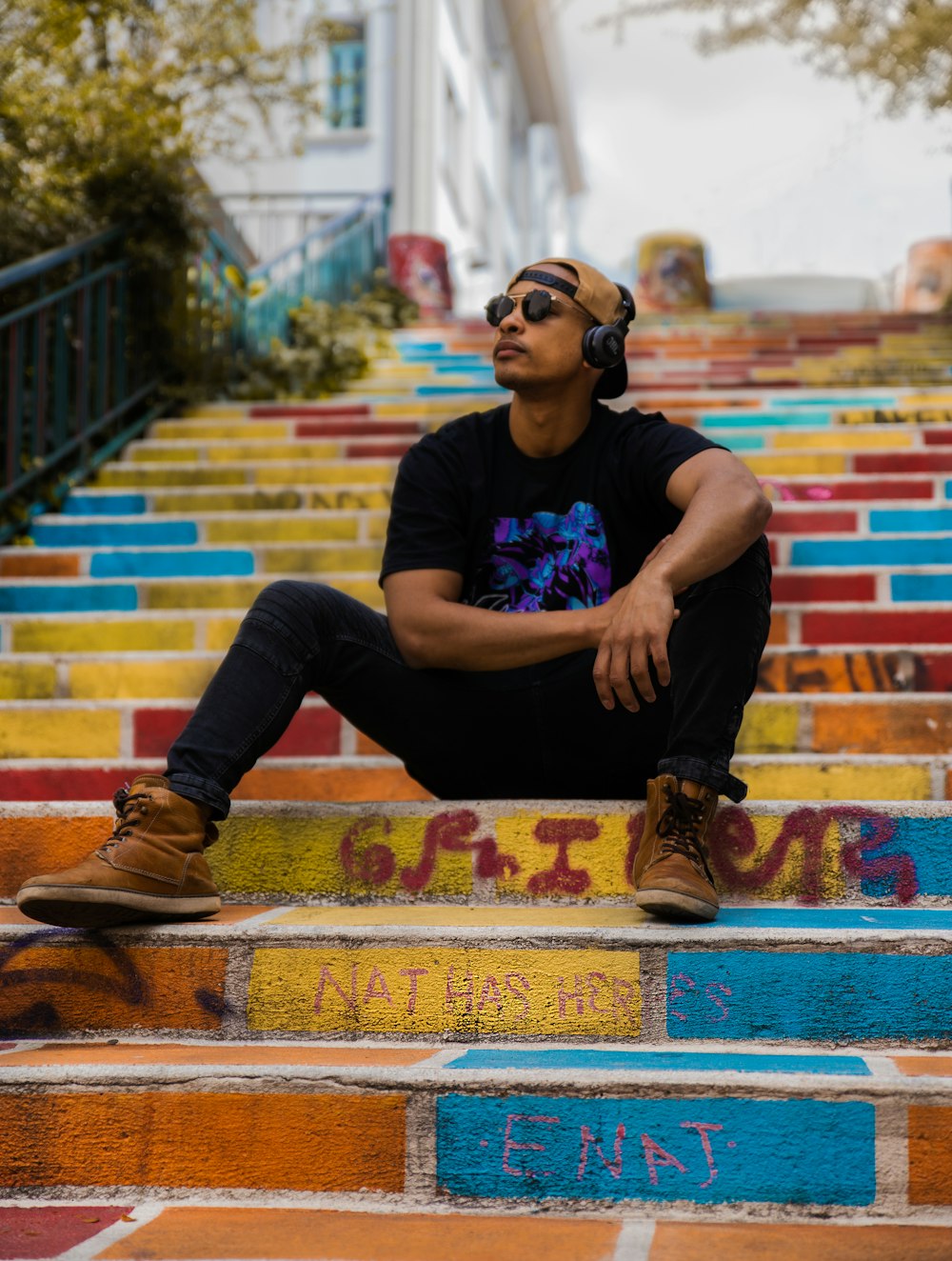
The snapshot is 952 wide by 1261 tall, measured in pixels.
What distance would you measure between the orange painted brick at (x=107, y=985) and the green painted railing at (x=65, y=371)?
2882 millimetres

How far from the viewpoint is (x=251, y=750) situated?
2.20m

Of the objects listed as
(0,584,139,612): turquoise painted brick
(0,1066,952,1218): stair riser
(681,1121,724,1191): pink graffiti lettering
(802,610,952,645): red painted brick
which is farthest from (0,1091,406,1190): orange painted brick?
(0,584,139,612): turquoise painted brick

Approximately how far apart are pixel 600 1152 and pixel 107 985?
79cm

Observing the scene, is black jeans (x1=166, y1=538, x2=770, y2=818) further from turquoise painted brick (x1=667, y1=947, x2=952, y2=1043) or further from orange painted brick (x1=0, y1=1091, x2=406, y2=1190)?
orange painted brick (x1=0, y1=1091, x2=406, y2=1190)

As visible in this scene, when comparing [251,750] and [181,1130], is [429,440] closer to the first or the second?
[251,750]

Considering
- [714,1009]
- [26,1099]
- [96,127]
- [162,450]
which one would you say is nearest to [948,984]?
[714,1009]

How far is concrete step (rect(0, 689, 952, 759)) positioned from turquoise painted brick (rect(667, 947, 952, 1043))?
1.04 metres

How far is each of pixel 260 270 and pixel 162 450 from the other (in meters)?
2.29

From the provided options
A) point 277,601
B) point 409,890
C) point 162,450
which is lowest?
point 409,890

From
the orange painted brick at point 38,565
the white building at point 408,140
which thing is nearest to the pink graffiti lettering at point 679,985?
the orange painted brick at point 38,565

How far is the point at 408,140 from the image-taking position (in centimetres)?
1356

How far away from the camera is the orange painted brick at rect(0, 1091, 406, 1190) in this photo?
5.71ft

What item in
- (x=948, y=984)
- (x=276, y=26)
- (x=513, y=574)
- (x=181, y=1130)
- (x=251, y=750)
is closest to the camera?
(x=181, y=1130)

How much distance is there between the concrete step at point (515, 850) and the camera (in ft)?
7.36
